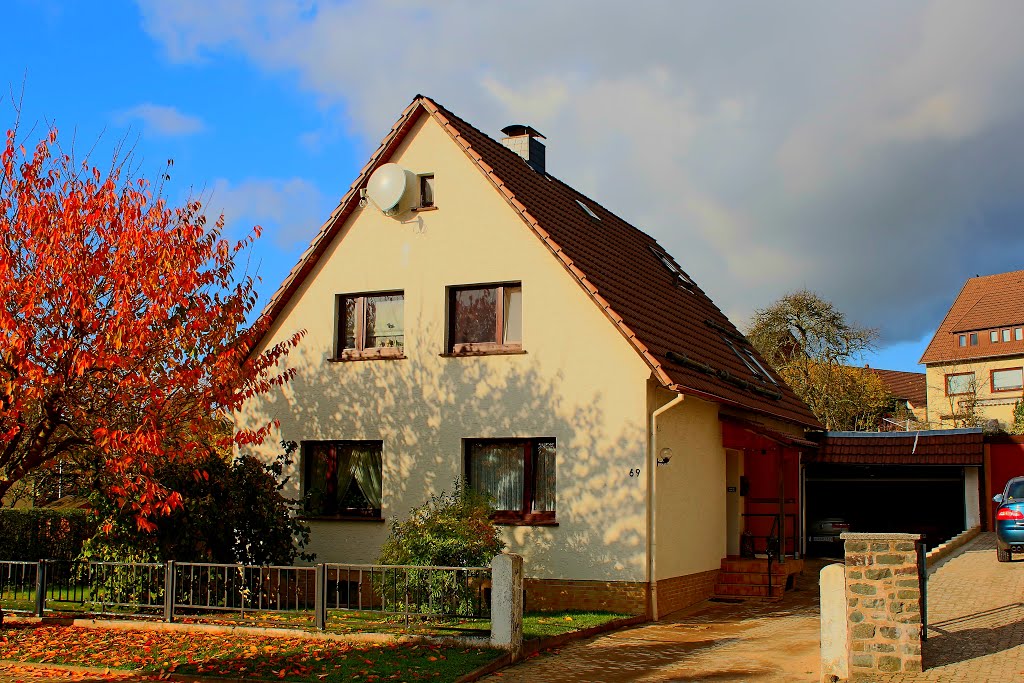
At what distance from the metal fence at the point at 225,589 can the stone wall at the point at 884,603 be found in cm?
436

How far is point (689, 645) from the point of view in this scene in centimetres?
1308

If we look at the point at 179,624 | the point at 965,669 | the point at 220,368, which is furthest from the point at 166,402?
the point at 965,669

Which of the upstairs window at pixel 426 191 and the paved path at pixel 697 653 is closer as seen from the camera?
the paved path at pixel 697 653

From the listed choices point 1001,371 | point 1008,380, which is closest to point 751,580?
point 1008,380

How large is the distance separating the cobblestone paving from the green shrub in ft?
17.9

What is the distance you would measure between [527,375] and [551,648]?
5068 millimetres

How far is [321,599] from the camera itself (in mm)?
12977

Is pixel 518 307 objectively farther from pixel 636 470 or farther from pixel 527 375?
pixel 636 470

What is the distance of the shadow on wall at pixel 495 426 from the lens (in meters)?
15.6

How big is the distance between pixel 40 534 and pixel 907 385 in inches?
2530

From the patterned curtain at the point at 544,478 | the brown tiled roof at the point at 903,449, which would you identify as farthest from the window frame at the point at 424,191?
the brown tiled roof at the point at 903,449

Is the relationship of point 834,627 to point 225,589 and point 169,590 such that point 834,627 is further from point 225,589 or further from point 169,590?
point 169,590

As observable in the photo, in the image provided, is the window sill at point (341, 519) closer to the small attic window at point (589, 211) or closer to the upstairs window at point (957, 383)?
the small attic window at point (589, 211)

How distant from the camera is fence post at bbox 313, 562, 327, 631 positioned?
12.9m
